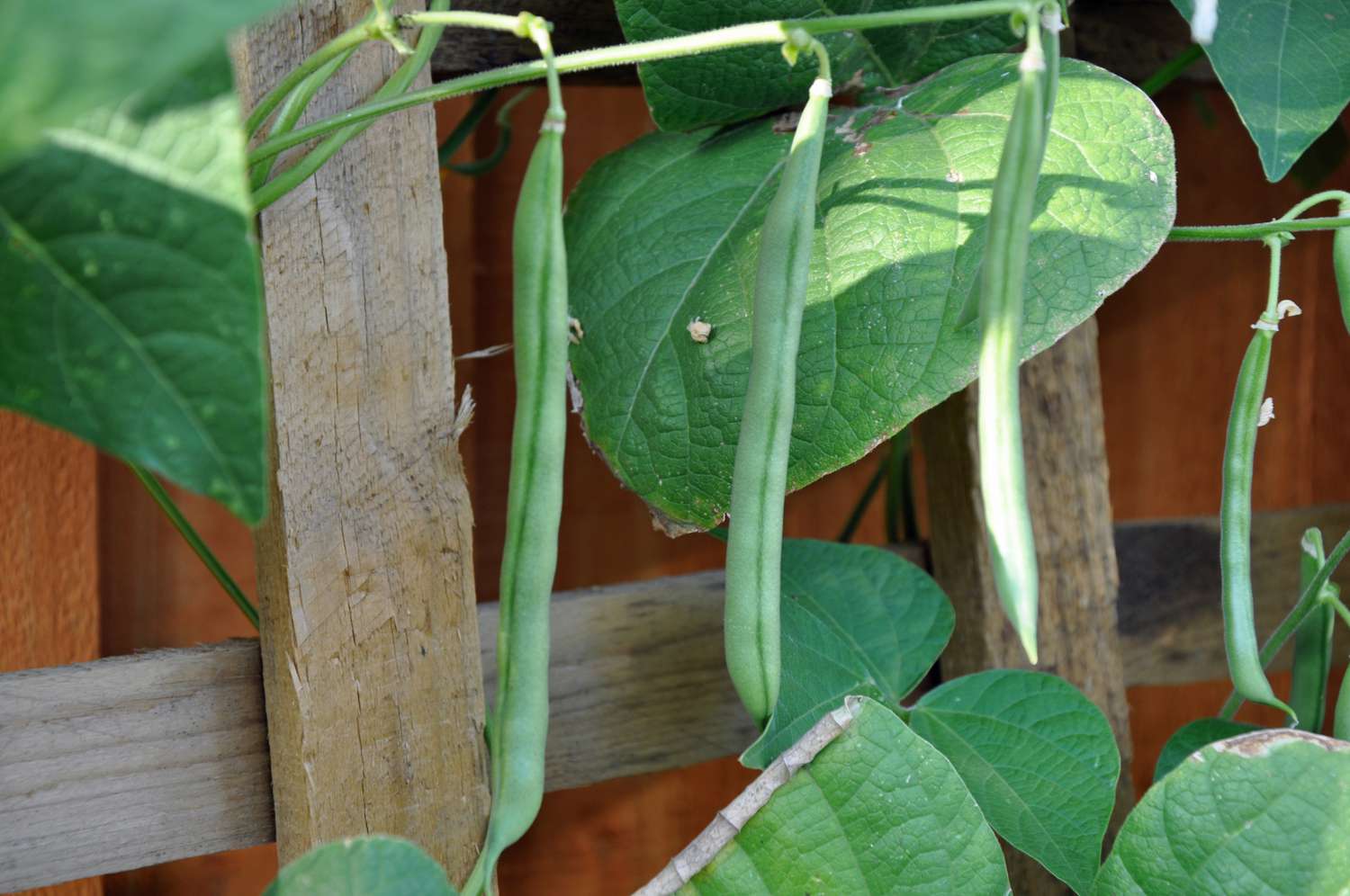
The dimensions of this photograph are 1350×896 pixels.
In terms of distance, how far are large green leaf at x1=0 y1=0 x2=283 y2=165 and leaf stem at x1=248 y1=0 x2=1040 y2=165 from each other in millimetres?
192

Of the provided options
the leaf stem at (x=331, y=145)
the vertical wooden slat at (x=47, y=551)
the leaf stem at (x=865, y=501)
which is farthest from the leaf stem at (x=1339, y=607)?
the vertical wooden slat at (x=47, y=551)

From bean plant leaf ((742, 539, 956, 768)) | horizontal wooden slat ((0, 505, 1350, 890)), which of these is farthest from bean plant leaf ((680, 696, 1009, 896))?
horizontal wooden slat ((0, 505, 1350, 890))

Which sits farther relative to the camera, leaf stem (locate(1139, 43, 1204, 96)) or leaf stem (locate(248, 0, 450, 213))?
leaf stem (locate(1139, 43, 1204, 96))

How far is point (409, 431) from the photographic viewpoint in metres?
0.55

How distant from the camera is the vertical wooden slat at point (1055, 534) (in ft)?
2.73

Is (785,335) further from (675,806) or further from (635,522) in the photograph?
(675,806)

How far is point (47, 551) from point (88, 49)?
69 cm

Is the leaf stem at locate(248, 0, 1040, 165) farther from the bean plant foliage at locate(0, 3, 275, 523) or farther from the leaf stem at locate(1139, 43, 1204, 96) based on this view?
the leaf stem at locate(1139, 43, 1204, 96)

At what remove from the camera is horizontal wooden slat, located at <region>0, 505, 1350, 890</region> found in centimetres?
52

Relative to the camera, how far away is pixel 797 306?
17.6 inches

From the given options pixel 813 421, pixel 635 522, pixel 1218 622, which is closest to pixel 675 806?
pixel 635 522

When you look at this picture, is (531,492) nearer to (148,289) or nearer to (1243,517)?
(148,289)

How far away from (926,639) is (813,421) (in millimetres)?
236

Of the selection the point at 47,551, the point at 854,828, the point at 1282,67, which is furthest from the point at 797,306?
the point at 47,551
